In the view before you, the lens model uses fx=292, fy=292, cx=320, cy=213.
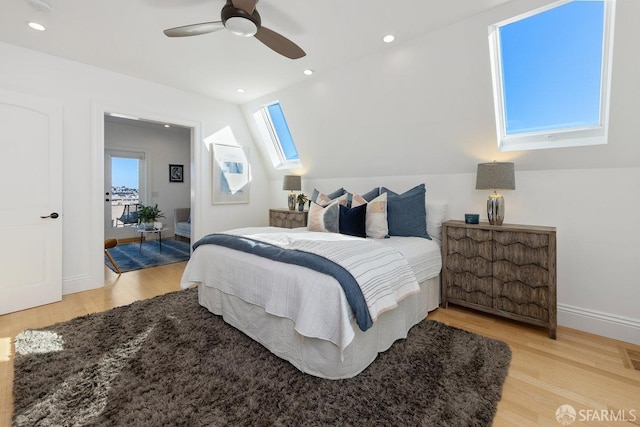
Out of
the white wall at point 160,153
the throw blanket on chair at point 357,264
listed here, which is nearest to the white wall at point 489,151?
the throw blanket on chair at point 357,264

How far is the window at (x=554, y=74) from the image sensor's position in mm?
2111

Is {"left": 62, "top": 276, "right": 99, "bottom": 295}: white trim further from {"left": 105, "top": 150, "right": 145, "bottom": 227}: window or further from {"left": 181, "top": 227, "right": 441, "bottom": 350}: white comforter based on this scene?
{"left": 105, "top": 150, "right": 145, "bottom": 227}: window

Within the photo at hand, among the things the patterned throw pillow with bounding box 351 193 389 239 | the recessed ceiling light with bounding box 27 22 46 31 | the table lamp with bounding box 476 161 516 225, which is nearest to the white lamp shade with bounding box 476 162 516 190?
the table lamp with bounding box 476 161 516 225

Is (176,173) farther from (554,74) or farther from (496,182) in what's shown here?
(554,74)

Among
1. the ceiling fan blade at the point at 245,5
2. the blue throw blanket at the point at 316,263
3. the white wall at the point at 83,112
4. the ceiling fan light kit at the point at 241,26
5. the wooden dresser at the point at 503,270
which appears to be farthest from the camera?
the white wall at the point at 83,112

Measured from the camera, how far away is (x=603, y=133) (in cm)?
230

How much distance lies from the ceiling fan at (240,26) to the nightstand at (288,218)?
2452mm

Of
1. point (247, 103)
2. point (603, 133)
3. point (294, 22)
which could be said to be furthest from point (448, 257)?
point (247, 103)

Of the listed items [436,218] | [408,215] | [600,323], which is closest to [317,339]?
[408,215]

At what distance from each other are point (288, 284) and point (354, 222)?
134 cm

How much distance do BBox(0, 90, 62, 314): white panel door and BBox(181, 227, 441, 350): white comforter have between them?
1580 millimetres

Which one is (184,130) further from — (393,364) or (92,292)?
(393,364)

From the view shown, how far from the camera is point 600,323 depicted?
2.40 metres

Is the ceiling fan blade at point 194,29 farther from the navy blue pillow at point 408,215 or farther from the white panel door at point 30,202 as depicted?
the navy blue pillow at point 408,215
